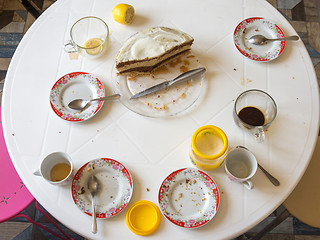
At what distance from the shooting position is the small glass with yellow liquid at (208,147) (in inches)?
48.4

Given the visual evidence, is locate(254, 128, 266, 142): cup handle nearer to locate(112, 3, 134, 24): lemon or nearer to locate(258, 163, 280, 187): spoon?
locate(258, 163, 280, 187): spoon

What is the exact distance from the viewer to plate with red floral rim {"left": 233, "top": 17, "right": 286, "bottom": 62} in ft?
4.95

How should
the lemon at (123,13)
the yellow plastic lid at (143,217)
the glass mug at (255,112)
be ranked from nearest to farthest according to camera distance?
the yellow plastic lid at (143,217)
the glass mug at (255,112)
the lemon at (123,13)

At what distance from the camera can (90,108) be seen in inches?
55.8

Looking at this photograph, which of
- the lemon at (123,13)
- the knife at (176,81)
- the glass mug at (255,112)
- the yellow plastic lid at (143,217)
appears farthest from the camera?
the lemon at (123,13)

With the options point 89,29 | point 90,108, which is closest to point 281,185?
point 90,108

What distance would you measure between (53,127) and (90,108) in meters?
0.17

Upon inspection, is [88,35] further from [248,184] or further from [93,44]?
[248,184]

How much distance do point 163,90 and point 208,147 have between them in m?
0.34

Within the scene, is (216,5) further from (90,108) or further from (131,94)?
(90,108)

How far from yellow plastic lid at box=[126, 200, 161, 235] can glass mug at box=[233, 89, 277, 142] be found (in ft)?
1.62

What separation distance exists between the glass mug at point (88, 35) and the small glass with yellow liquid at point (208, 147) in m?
0.63

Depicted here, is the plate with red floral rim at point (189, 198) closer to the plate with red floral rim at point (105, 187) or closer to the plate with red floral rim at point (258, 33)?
the plate with red floral rim at point (105, 187)

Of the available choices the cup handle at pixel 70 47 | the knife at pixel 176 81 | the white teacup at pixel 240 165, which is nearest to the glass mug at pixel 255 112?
the white teacup at pixel 240 165
